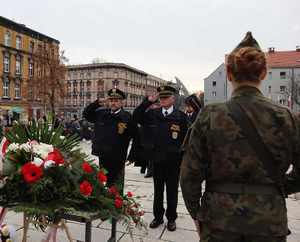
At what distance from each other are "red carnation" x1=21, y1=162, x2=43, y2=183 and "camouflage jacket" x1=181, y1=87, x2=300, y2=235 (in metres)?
1.23

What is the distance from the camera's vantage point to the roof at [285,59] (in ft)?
193

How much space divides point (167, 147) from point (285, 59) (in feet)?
210

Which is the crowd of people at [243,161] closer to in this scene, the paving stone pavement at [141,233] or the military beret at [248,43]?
the military beret at [248,43]

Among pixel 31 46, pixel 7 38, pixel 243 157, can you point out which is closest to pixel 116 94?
pixel 243 157

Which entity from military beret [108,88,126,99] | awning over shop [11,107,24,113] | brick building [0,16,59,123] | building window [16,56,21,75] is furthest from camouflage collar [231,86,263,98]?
building window [16,56,21,75]

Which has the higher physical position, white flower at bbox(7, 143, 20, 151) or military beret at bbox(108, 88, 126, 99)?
military beret at bbox(108, 88, 126, 99)

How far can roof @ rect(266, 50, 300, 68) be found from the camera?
5888 cm

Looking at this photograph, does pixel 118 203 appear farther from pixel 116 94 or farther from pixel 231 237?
pixel 116 94

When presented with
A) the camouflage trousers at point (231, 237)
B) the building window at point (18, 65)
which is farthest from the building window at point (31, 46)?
the camouflage trousers at point (231, 237)

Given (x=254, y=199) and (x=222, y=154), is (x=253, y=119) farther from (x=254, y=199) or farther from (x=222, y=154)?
(x=254, y=199)

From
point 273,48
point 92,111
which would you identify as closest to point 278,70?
point 273,48

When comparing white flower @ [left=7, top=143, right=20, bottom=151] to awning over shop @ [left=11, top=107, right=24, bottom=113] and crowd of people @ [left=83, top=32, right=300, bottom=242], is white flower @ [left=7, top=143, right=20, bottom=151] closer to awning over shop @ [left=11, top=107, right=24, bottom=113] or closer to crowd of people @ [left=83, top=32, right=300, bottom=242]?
crowd of people @ [left=83, top=32, right=300, bottom=242]

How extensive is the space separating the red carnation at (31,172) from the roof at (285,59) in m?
61.3

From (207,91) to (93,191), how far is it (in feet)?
207
